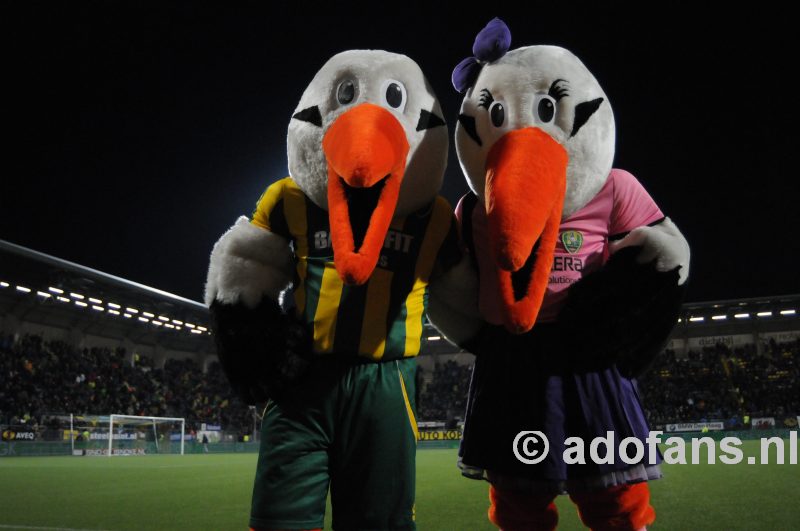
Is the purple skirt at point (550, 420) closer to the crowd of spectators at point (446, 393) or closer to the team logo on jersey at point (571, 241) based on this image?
the team logo on jersey at point (571, 241)

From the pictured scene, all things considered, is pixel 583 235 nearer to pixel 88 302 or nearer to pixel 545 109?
pixel 545 109

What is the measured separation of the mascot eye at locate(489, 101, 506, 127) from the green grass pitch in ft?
10.00

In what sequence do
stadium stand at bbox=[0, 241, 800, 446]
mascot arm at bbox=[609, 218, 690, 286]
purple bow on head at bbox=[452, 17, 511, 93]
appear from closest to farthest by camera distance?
mascot arm at bbox=[609, 218, 690, 286]
purple bow on head at bbox=[452, 17, 511, 93]
stadium stand at bbox=[0, 241, 800, 446]

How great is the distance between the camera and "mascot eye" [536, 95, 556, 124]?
2240 millimetres

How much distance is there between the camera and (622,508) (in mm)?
2109

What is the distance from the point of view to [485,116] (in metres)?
2.30

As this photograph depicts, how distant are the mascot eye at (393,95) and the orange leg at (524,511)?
1348 mm

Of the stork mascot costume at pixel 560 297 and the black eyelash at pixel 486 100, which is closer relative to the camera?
the stork mascot costume at pixel 560 297

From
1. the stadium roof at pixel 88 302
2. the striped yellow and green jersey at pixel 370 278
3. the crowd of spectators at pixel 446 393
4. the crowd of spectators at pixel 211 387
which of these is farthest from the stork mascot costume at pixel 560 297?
the crowd of spectators at pixel 446 393

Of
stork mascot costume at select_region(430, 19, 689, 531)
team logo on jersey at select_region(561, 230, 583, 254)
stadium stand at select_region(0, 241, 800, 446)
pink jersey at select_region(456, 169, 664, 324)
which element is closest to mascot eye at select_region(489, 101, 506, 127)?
stork mascot costume at select_region(430, 19, 689, 531)

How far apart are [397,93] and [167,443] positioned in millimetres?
22378

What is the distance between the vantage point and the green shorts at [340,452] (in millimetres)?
1917

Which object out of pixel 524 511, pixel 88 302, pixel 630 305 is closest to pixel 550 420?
pixel 524 511

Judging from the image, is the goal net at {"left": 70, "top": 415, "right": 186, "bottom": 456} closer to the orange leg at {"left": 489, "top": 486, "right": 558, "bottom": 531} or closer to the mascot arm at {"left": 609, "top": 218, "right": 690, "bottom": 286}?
the orange leg at {"left": 489, "top": 486, "right": 558, "bottom": 531}
